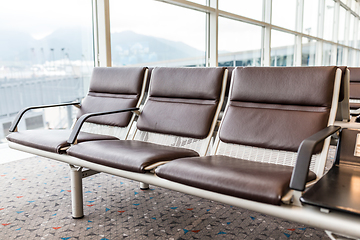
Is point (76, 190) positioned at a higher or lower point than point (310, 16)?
lower

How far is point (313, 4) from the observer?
886 centimetres

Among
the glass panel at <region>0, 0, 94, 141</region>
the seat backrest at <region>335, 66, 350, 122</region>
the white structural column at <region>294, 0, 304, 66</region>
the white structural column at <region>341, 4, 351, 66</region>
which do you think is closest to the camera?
the seat backrest at <region>335, 66, 350, 122</region>

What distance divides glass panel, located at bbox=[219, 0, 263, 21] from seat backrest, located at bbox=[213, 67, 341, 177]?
145 inches

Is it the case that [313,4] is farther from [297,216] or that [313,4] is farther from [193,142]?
[297,216]

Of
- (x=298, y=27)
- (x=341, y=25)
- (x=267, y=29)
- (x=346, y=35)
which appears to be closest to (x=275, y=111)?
(x=267, y=29)

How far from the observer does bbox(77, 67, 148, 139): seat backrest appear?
2.24 m

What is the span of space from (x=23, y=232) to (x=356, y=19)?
14.8 m

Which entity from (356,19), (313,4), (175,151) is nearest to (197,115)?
(175,151)

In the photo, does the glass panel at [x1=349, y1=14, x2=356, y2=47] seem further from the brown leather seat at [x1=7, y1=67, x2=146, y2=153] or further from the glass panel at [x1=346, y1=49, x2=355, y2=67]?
the brown leather seat at [x1=7, y1=67, x2=146, y2=153]

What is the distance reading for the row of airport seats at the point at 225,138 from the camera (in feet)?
3.61

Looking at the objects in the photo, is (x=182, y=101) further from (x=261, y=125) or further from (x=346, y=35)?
(x=346, y=35)

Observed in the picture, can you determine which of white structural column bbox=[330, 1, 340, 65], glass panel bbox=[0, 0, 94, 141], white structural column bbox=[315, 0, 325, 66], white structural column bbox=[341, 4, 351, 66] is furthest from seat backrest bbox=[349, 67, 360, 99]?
white structural column bbox=[341, 4, 351, 66]

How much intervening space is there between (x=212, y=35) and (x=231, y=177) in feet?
13.3

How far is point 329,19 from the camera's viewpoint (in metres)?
10.1
